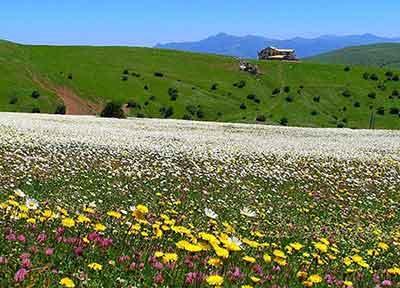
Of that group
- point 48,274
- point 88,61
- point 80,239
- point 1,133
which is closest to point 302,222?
point 80,239

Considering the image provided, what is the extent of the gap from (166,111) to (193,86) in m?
19.4

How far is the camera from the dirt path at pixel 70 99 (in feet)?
316

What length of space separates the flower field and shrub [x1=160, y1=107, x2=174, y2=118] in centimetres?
6746

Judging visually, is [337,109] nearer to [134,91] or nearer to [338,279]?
[134,91]

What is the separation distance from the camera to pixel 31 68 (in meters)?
114

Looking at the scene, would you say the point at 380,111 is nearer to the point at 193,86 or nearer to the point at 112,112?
the point at 193,86

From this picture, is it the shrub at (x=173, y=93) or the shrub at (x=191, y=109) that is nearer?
the shrub at (x=191, y=109)

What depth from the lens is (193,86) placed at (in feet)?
397

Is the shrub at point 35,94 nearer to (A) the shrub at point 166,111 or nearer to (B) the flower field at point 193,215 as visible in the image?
(A) the shrub at point 166,111

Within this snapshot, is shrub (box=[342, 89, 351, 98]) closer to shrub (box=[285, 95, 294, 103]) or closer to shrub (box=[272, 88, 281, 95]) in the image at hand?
shrub (box=[285, 95, 294, 103])

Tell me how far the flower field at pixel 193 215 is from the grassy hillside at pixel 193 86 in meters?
65.4

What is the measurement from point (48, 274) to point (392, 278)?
510 centimetres

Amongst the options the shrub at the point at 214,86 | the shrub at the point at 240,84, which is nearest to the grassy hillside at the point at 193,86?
the shrub at the point at 240,84

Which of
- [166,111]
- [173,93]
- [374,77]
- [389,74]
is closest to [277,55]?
[389,74]
